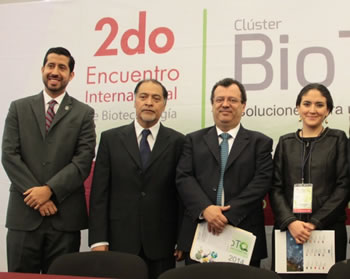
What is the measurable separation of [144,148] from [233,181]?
0.62 metres

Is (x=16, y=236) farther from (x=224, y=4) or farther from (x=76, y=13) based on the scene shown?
(x=224, y=4)

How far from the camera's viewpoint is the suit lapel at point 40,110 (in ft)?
9.16

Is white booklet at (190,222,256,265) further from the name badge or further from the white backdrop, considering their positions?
the white backdrop

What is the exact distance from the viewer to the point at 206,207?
249cm

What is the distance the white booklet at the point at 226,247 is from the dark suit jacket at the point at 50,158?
772mm

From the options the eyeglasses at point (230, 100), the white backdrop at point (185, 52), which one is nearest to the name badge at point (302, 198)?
the eyeglasses at point (230, 100)

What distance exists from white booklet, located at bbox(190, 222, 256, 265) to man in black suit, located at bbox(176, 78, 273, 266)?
1.8 inches

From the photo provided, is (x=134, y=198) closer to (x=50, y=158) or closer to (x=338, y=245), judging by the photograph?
(x=50, y=158)

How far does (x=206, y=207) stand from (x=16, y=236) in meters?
1.19

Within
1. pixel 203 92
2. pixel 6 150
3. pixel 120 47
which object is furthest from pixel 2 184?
pixel 203 92

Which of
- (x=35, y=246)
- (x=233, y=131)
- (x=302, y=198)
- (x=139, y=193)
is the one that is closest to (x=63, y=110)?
(x=139, y=193)

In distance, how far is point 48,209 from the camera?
266 centimetres

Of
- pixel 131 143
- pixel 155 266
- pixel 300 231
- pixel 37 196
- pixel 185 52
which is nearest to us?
pixel 300 231

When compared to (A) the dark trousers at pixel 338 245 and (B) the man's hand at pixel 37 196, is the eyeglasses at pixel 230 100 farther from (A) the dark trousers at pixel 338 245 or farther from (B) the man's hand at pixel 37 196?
(B) the man's hand at pixel 37 196
